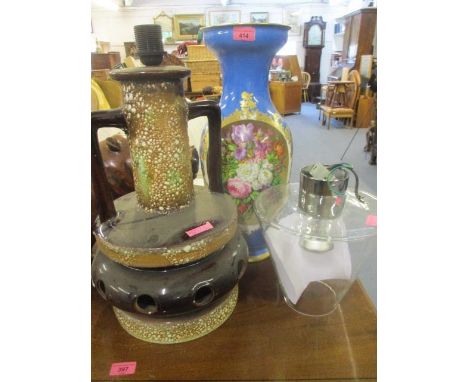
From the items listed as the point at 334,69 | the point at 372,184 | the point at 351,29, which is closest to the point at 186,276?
the point at 372,184

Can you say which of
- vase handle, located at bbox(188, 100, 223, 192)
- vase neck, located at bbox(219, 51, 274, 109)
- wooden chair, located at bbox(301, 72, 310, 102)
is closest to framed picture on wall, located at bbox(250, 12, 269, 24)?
wooden chair, located at bbox(301, 72, 310, 102)

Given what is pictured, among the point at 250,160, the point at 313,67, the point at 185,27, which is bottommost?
the point at 250,160

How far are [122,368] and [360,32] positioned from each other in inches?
184

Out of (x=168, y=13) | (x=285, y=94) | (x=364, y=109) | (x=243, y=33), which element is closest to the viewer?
(x=243, y=33)

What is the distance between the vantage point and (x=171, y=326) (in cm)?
49

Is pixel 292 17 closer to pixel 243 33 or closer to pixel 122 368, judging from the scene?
pixel 243 33

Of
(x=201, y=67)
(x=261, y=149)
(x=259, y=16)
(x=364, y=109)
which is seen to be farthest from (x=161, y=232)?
(x=259, y=16)

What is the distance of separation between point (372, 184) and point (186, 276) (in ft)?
6.69

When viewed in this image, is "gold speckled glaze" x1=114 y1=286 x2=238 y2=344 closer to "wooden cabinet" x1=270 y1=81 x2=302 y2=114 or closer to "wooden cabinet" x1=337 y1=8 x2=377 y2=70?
"wooden cabinet" x1=270 y1=81 x2=302 y2=114

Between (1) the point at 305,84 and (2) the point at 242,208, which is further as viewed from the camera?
(1) the point at 305,84

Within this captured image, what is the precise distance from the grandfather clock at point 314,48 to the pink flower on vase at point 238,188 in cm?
561

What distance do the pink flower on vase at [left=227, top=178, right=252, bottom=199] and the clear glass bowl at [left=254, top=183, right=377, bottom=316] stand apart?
0.03 metres

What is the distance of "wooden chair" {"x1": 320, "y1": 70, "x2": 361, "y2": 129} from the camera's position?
12.6 ft

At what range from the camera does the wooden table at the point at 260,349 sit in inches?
18.0
